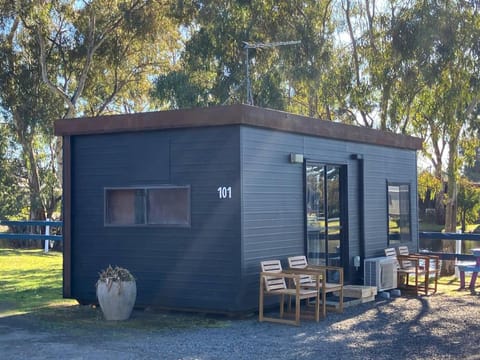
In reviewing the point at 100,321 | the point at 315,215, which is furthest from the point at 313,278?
the point at 100,321

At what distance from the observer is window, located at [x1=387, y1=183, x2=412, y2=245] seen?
1275cm

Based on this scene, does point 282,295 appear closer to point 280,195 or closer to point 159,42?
point 280,195

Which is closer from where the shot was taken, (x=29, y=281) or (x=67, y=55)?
(x=29, y=281)

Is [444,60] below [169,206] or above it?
above

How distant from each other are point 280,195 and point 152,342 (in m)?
3.12

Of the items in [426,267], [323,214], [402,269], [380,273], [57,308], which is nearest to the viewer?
[57,308]

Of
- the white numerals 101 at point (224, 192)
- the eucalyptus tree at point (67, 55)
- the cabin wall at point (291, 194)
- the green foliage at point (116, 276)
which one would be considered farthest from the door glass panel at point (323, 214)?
the eucalyptus tree at point (67, 55)

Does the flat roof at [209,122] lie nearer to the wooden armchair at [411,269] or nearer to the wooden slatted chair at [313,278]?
the wooden slatted chair at [313,278]

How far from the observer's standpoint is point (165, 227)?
9625 mm

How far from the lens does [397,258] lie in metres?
12.2

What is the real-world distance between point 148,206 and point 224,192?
130cm

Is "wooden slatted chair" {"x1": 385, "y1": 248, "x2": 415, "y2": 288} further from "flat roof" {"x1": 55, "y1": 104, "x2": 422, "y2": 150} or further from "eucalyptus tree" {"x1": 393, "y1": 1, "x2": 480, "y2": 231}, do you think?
"eucalyptus tree" {"x1": 393, "y1": 1, "x2": 480, "y2": 231}

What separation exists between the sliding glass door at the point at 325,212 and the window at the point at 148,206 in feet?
6.50

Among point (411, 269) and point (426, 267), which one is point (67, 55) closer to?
point (411, 269)
